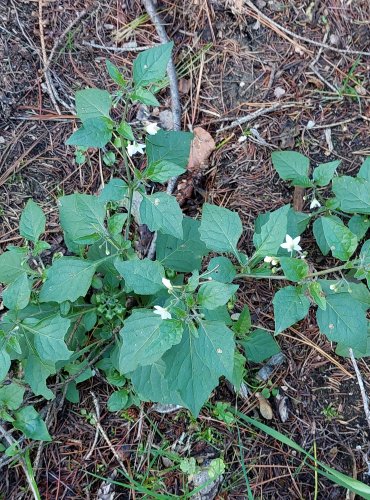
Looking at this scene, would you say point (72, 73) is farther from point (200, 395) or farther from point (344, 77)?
point (200, 395)

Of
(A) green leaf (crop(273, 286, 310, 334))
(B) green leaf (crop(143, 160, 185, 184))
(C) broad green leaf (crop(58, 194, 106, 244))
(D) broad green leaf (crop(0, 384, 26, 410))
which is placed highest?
(B) green leaf (crop(143, 160, 185, 184))

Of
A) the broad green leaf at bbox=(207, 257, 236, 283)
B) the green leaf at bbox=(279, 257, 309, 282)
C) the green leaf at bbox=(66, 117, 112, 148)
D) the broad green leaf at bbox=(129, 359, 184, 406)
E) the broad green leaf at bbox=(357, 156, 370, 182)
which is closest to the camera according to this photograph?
the green leaf at bbox=(66, 117, 112, 148)

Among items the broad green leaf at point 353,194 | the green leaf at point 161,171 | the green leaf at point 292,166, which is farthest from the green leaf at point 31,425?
the broad green leaf at point 353,194

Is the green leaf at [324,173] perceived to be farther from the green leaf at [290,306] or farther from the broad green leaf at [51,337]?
the broad green leaf at [51,337]

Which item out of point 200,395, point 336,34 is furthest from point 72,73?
point 200,395

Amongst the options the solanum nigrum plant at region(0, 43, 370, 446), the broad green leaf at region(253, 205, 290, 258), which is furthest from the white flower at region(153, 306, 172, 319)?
the broad green leaf at region(253, 205, 290, 258)

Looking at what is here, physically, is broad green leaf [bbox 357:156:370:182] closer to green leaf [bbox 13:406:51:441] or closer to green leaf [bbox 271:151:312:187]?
green leaf [bbox 271:151:312:187]

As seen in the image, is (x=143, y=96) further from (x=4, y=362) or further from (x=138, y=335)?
(x=4, y=362)
